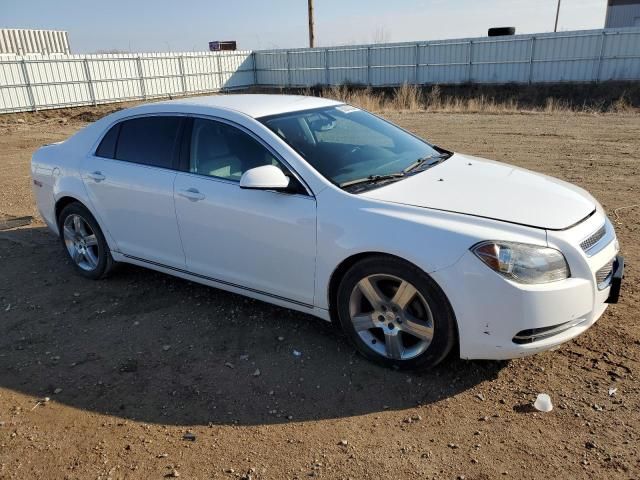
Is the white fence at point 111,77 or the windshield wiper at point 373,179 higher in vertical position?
the windshield wiper at point 373,179

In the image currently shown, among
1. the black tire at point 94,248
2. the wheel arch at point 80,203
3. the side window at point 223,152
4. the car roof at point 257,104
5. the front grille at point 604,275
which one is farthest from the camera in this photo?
the black tire at point 94,248

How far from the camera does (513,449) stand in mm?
2762

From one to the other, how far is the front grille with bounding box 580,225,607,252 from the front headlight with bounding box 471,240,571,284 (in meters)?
0.30

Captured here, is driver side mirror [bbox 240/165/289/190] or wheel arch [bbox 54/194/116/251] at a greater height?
driver side mirror [bbox 240/165/289/190]

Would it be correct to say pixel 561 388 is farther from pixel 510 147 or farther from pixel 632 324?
pixel 510 147

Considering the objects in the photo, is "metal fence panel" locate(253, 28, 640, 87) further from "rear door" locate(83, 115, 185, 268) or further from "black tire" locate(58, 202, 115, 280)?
"black tire" locate(58, 202, 115, 280)

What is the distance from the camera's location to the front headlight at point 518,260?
290 centimetres

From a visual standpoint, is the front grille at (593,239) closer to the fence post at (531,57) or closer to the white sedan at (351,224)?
the white sedan at (351,224)

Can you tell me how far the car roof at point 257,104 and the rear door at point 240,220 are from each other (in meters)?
0.20

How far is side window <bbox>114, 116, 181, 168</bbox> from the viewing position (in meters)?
4.35

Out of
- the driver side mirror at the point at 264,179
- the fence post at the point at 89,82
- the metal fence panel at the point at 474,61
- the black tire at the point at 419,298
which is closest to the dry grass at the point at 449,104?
the metal fence panel at the point at 474,61

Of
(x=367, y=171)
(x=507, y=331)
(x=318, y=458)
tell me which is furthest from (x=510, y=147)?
(x=318, y=458)

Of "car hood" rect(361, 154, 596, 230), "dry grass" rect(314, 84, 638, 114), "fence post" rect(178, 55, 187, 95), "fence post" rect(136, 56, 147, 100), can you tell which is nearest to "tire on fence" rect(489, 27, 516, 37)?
"dry grass" rect(314, 84, 638, 114)

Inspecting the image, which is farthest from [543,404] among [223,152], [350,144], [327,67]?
[327,67]
